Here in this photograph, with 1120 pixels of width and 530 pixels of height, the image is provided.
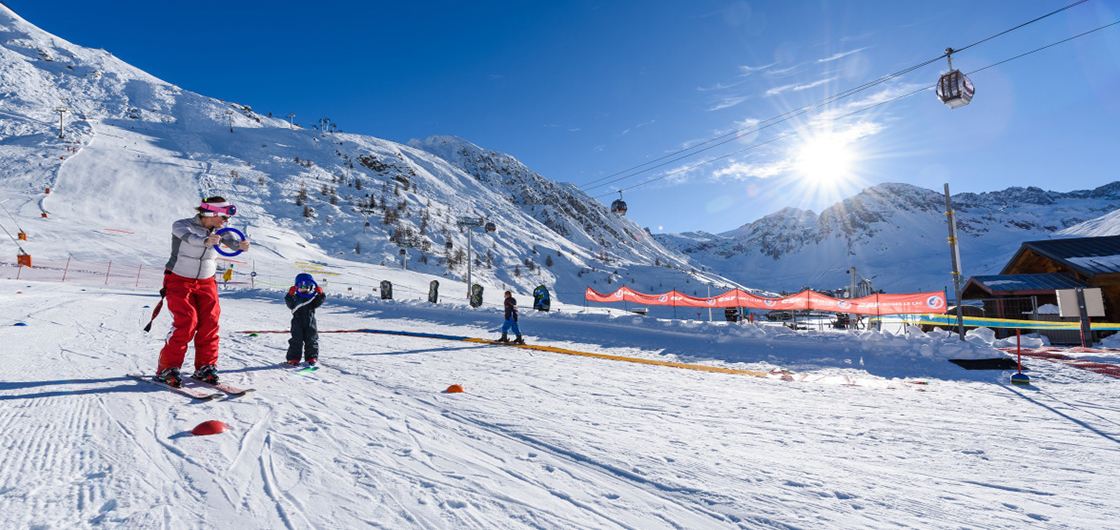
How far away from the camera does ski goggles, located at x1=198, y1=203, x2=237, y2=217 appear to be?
486cm

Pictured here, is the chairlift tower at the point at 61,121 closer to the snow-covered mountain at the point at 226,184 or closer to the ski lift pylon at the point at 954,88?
the snow-covered mountain at the point at 226,184

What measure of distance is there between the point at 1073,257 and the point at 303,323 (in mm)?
32479

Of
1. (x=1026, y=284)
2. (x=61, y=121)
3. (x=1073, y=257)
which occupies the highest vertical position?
(x=61, y=121)

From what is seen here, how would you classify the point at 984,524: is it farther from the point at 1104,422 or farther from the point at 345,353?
the point at 345,353

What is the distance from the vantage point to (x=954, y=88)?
908 centimetres

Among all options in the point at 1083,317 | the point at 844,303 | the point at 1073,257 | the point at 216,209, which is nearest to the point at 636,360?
the point at 216,209

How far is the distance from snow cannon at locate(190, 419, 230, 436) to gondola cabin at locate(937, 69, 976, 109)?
13.2 meters

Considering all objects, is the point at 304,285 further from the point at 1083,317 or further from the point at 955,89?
the point at 1083,317

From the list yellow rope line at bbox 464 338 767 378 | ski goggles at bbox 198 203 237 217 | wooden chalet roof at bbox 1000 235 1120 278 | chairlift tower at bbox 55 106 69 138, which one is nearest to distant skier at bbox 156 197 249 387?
ski goggles at bbox 198 203 237 217

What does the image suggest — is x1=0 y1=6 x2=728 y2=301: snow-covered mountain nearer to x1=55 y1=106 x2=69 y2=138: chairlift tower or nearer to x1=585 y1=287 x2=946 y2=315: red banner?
x1=55 y1=106 x2=69 y2=138: chairlift tower

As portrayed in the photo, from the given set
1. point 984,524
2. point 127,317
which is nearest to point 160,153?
point 127,317

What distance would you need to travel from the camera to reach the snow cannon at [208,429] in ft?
10.6

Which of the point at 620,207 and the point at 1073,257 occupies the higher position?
the point at 620,207

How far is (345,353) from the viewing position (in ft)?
24.7
